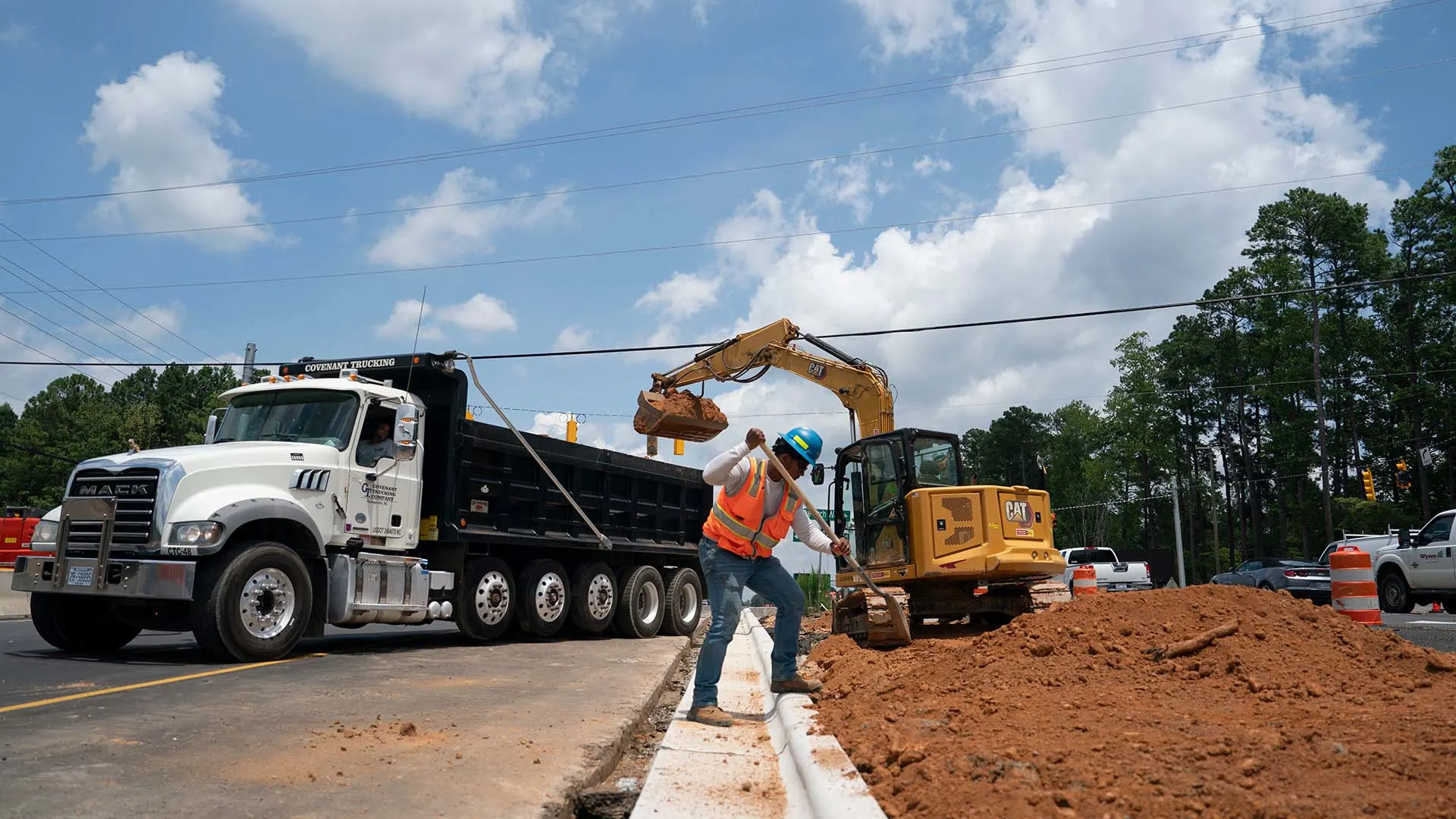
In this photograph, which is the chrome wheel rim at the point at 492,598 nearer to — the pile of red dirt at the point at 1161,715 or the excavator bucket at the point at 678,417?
the excavator bucket at the point at 678,417

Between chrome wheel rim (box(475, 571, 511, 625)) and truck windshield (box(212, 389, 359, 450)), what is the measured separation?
2.34 meters

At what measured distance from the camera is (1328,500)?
43406 millimetres

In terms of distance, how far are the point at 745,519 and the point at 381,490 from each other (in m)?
5.32

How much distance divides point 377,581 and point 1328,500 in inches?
1751

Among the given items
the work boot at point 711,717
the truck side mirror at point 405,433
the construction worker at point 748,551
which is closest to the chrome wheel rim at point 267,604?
the truck side mirror at point 405,433

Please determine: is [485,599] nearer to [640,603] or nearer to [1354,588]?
[640,603]

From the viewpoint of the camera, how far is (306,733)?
516 centimetres

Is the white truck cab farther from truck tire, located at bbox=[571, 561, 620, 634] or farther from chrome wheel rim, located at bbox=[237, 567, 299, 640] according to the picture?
chrome wheel rim, located at bbox=[237, 567, 299, 640]

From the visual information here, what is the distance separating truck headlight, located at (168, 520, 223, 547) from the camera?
27.1 ft

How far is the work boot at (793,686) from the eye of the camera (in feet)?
21.8

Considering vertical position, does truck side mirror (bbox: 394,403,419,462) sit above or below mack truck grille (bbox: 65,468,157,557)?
above

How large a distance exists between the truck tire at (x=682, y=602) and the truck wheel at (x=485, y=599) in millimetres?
3070

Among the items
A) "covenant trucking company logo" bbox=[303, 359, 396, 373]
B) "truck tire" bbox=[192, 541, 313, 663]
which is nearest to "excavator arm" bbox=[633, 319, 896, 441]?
"covenant trucking company logo" bbox=[303, 359, 396, 373]

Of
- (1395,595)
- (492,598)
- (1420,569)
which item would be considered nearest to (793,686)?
(492,598)
